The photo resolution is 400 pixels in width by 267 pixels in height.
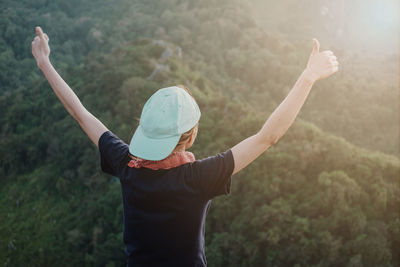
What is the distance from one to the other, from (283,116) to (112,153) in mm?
1134

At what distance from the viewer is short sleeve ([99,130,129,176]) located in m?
2.15

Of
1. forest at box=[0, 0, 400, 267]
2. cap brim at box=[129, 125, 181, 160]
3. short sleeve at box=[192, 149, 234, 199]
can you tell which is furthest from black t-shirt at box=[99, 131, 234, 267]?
forest at box=[0, 0, 400, 267]

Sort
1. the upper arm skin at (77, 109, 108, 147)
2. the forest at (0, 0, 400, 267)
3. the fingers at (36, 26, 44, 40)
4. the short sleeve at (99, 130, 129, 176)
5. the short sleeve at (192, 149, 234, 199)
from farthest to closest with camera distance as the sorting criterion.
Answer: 1. the forest at (0, 0, 400, 267)
2. the fingers at (36, 26, 44, 40)
3. the upper arm skin at (77, 109, 108, 147)
4. the short sleeve at (99, 130, 129, 176)
5. the short sleeve at (192, 149, 234, 199)

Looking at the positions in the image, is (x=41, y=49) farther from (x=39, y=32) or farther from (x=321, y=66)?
(x=321, y=66)

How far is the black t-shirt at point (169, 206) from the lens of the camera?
1.89 meters

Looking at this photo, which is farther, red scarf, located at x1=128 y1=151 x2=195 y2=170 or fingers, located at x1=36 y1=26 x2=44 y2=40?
fingers, located at x1=36 y1=26 x2=44 y2=40

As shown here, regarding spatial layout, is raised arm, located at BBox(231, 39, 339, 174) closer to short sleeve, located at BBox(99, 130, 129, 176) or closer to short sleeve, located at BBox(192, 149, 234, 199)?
short sleeve, located at BBox(192, 149, 234, 199)

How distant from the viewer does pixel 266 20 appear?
79.1 metres

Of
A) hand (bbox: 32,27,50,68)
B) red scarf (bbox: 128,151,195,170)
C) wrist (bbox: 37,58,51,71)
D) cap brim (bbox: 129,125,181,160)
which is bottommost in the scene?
red scarf (bbox: 128,151,195,170)

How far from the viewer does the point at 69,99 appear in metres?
2.47

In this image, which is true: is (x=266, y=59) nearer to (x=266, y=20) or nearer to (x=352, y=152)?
(x=352, y=152)

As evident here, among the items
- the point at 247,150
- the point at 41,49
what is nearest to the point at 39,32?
the point at 41,49

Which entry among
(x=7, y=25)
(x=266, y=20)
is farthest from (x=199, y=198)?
(x=266, y=20)

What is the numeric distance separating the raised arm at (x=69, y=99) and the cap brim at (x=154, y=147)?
52cm
